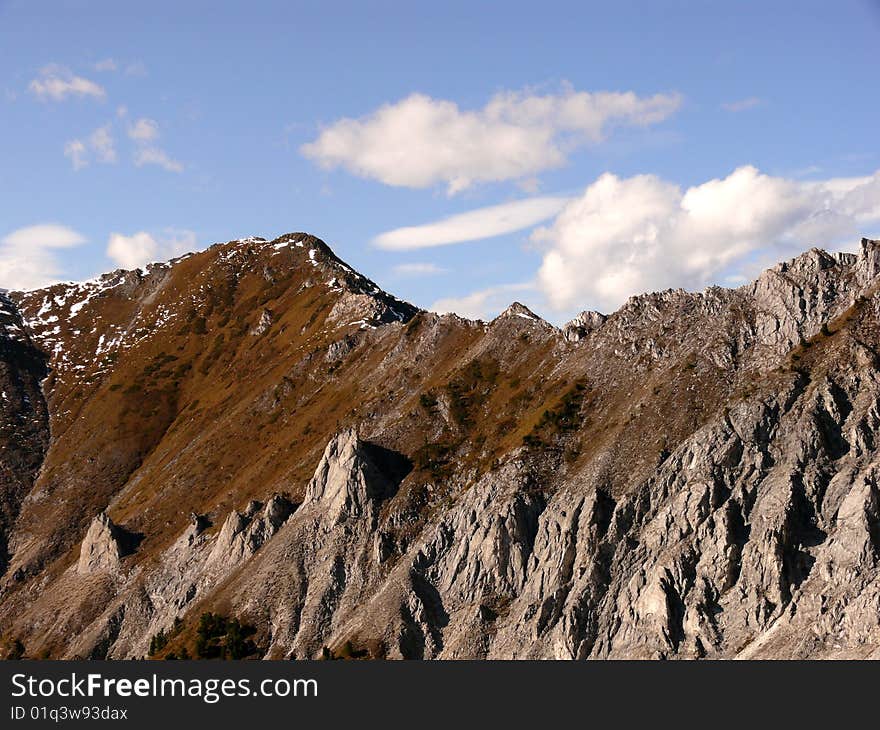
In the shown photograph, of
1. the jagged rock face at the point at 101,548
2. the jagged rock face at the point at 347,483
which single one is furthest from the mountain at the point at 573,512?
the jagged rock face at the point at 101,548

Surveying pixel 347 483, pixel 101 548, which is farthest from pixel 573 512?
pixel 101 548

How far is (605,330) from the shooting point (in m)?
160

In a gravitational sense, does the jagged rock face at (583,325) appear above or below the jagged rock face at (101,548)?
above

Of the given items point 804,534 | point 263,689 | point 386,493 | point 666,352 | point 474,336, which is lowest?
point 263,689

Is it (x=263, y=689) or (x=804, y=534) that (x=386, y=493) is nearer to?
(x=804, y=534)

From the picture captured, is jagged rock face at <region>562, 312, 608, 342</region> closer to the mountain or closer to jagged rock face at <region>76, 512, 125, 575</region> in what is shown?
the mountain

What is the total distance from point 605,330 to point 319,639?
193 feet

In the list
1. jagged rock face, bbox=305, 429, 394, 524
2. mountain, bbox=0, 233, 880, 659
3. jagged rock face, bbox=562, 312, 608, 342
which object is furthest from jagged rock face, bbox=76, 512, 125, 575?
jagged rock face, bbox=562, 312, 608, 342

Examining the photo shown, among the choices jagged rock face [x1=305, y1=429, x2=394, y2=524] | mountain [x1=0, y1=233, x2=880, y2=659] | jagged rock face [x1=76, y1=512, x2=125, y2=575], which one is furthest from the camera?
jagged rock face [x1=76, y1=512, x2=125, y2=575]

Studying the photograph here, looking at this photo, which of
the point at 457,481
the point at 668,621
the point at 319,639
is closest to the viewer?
the point at 668,621

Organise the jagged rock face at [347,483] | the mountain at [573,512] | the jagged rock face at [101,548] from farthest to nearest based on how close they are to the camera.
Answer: the jagged rock face at [101,548]
the jagged rock face at [347,483]
the mountain at [573,512]

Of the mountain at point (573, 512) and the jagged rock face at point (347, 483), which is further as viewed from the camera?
the jagged rock face at point (347, 483)

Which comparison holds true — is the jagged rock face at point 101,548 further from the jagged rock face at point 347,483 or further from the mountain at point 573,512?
the jagged rock face at point 347,483

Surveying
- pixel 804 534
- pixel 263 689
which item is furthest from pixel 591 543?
pixel 263 689
